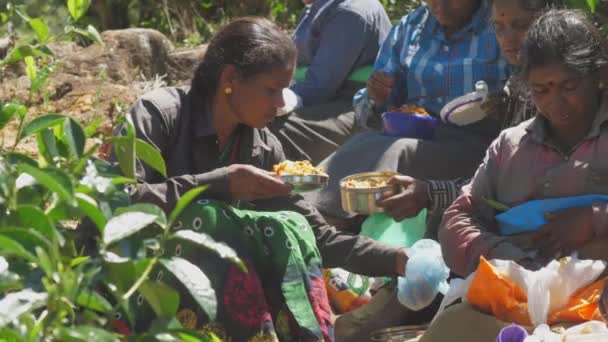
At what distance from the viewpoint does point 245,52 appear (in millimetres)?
3865

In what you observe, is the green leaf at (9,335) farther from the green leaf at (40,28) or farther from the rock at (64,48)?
the rock at (64,48)

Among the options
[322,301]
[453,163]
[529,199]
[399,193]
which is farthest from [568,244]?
[453,163]

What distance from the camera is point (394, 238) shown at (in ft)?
15.0

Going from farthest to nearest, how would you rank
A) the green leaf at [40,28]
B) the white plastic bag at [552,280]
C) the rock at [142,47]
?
the rock at [142,47] < the white plastic bag at [552,280] < the green leaf at [40,28]

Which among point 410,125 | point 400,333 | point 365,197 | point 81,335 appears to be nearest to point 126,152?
point 81,335

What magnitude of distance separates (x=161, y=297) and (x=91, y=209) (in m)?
0.16

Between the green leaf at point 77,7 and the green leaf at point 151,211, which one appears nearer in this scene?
the green leaf at point 151,211

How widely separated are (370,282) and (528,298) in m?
1.66

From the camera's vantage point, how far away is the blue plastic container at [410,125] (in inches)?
189

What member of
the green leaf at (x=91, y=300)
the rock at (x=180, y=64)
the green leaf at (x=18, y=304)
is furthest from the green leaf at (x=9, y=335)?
the rock at (x=180, y=64)

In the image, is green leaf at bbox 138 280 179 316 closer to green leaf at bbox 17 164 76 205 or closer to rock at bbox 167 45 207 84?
green leaf at bbox 17 164 76 205

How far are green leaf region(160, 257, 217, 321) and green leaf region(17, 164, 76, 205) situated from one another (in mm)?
160

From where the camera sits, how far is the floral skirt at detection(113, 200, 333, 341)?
11.2 ft

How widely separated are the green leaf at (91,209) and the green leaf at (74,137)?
16cm
